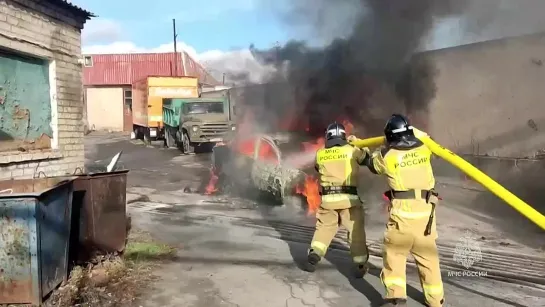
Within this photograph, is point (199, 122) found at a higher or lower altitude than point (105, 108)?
lower

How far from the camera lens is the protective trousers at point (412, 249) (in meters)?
3.99

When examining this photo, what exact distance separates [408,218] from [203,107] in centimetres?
1749

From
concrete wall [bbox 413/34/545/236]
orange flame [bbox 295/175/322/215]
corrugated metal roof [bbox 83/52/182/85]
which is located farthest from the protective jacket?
corrugated metal roof [bbox 83/52/182/85]

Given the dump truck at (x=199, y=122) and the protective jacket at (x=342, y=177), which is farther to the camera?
the dump truck at (x=199, y=122)

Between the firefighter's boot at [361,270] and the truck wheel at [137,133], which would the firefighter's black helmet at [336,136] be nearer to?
the firefighter's boot at [361,270]

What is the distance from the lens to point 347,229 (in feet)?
17.0

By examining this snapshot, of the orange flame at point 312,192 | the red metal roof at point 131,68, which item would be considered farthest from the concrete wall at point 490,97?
the red metal roof at point 131,68

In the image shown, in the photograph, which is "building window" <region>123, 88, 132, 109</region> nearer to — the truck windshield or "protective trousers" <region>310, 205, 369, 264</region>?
the truck windshield

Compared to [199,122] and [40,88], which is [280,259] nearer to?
[40,88]

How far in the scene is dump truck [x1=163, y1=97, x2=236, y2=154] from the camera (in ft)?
65.4

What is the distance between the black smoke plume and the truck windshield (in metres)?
7.43

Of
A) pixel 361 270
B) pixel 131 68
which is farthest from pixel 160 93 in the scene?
pixel 361 270

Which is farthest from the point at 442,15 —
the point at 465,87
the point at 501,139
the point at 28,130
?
the point at 28,130

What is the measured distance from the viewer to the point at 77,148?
→ 8.16 m
